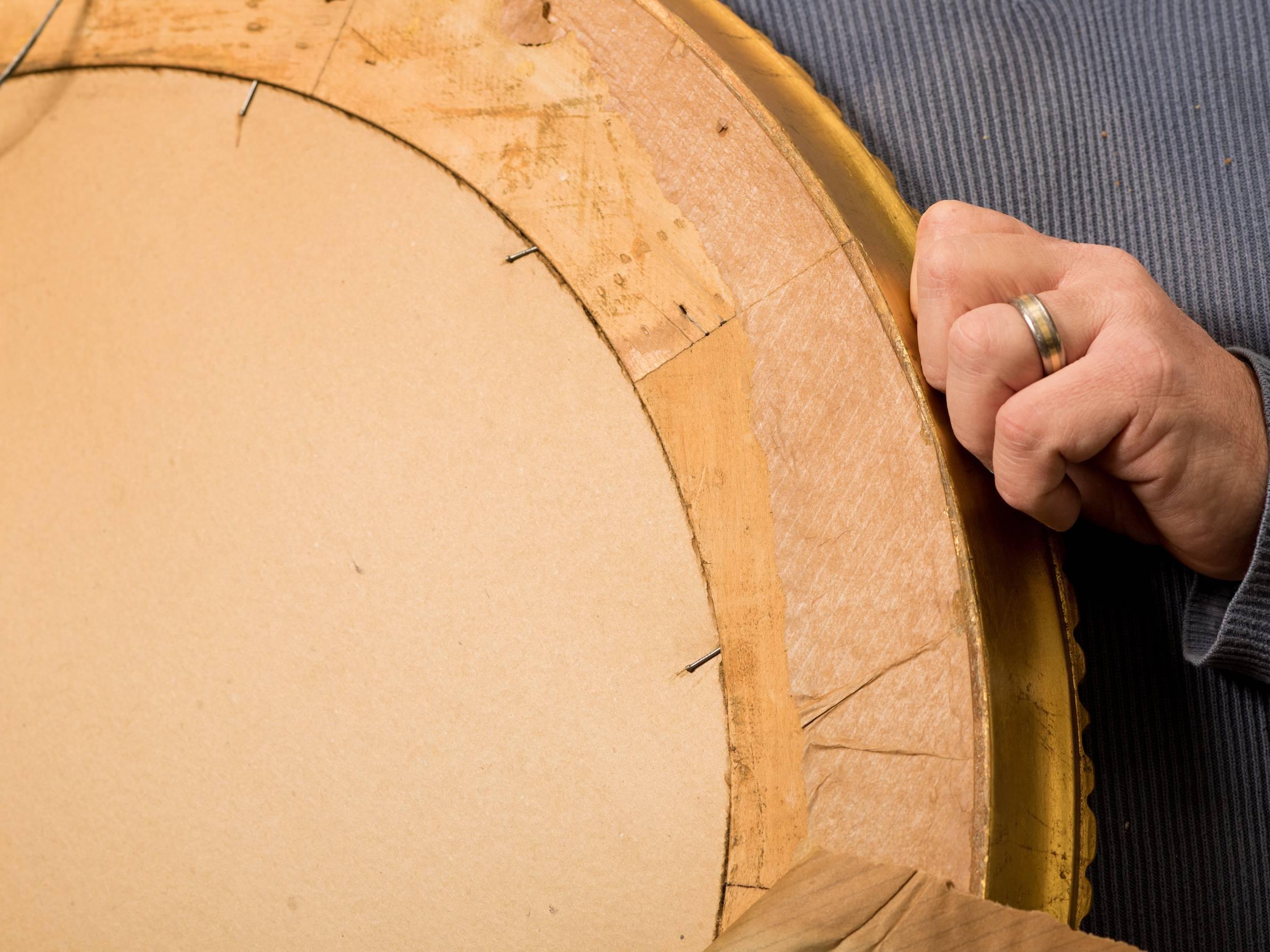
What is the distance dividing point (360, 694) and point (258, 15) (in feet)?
1.77

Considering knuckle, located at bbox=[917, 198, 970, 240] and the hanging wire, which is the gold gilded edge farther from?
the hanging wire

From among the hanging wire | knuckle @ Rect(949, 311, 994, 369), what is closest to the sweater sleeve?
knuckle @ Rect(949, 311, 994, 369)

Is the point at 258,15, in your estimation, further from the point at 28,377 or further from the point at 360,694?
the point at 360,694

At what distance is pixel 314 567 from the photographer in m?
0.69

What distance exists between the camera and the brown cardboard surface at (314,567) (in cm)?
61

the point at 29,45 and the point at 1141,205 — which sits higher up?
the point at 29,45

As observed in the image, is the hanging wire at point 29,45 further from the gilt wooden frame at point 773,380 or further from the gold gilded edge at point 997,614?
the gold gilded edge at point 997,614

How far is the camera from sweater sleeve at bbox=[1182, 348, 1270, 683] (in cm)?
58

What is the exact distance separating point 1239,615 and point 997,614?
0.19m

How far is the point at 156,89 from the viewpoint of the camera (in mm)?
756

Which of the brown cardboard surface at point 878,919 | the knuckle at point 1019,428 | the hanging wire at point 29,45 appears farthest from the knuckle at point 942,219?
the hanging wire at point 29,45

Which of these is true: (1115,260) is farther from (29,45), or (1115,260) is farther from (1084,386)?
(29,45)

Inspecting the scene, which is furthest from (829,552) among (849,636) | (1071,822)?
(1071,822)

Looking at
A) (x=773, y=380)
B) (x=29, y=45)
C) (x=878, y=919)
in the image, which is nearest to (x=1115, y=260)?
(x=773, y=380)
